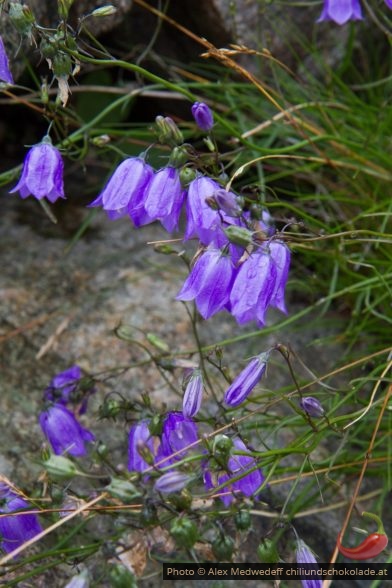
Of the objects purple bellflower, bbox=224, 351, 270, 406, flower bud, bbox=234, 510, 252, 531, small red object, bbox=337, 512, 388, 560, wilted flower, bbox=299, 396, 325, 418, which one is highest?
purple bellflower, bbox=224, 351, 270, 406

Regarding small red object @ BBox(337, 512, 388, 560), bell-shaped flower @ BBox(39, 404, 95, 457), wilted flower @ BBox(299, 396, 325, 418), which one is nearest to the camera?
small red object @ BBox(337, 512, 388, 560)

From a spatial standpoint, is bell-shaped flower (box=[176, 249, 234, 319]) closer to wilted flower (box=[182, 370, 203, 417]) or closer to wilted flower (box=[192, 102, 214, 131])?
wilted flower (box=[182, 370, 203, 417])

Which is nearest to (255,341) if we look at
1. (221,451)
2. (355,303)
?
(355,303)

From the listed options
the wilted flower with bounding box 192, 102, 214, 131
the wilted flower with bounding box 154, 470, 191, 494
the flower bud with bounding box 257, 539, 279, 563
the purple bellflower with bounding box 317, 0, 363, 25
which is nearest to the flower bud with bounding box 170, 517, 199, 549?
the wilted flower with bounding box 154, 470, 191, 494

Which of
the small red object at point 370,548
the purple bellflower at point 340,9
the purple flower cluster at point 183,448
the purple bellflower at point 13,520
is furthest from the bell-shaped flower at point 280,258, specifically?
the purple bellflower at point 340,9

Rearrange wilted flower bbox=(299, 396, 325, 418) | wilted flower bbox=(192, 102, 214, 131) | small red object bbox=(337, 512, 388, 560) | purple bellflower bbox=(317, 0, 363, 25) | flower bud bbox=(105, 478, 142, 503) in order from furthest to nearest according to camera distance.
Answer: purple bellflower bbox=(317, 0, 363, 25) → wilted flower bbox=(192, 102, 214, 131) → wilted flower bbox=(299, 396, 325, 418) → small red object bbox=(337, 512, 388, 560) → flower bud bbox=(105, 478, 142, 503)

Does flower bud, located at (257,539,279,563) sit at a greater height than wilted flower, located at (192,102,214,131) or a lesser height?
lesser

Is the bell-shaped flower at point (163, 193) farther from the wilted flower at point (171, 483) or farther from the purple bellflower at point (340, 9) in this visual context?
the purple bellflower at point (340, 9)
